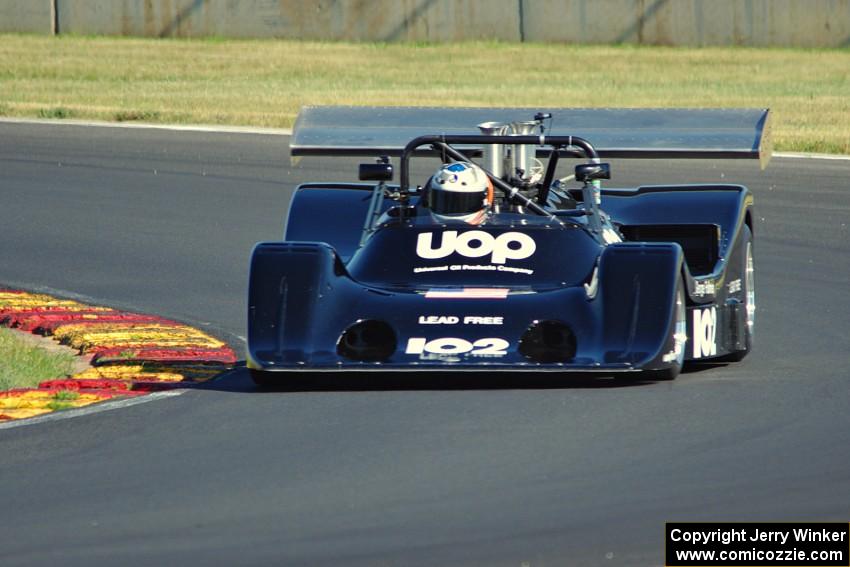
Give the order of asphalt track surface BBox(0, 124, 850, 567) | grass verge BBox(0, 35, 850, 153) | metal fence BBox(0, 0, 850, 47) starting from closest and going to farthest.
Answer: asphalt track surface BBox(0, 124, 850, 567), grass verge BBox(0, 35, 850, 153), metal fence BBox(0, 0, 850, 47)

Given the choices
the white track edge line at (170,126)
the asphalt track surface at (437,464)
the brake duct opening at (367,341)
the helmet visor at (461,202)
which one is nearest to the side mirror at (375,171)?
the helmet visor at (461,202)

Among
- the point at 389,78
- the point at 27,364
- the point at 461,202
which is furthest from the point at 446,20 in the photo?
the point at 27,364

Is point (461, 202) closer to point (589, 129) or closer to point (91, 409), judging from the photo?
point (91, 409)

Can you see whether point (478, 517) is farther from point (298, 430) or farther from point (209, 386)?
point (209, 386)

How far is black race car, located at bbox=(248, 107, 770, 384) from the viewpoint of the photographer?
8.82m

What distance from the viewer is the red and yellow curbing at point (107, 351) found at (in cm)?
909

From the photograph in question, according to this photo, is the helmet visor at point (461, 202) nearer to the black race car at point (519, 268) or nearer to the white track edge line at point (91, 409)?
the black race car at point (519, 268)

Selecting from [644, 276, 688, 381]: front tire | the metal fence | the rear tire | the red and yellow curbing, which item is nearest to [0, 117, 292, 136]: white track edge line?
the red and yellow curbing

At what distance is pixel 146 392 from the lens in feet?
30.2

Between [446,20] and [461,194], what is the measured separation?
2485cm

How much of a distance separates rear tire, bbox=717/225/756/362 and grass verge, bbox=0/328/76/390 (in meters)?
3.70

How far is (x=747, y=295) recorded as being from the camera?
10641 millimetres

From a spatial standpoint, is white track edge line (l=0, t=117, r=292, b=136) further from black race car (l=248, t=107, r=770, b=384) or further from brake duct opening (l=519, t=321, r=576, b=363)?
brake duct opening (l=519, t=321, r=576, b=363)

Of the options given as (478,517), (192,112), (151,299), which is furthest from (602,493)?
(192,112)
